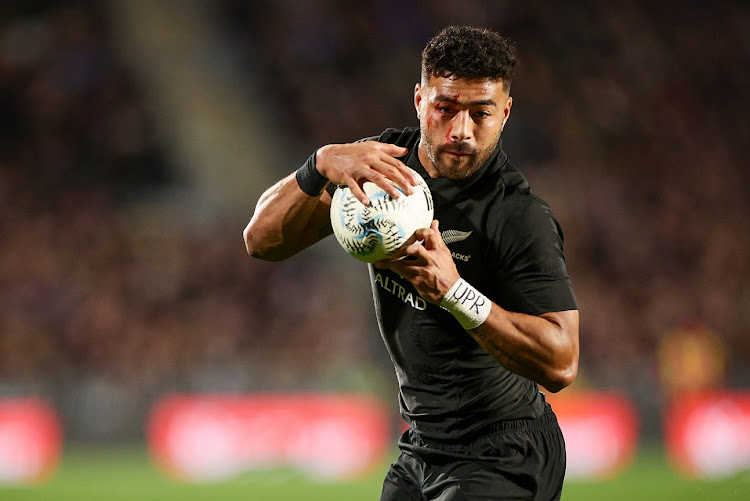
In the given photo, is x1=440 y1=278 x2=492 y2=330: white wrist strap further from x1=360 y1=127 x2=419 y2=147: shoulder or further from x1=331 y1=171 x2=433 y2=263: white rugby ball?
x1=360 y1=127 x2=419 y2=147: shoulder

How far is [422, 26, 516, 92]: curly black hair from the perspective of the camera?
3.52m

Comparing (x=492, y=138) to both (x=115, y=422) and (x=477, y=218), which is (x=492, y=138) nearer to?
(x=477, y=218)

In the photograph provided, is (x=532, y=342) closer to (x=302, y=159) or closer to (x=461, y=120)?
(x=461, y=120)

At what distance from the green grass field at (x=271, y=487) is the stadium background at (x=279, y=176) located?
102cm

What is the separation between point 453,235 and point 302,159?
12650 mm

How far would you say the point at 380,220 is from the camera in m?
3.33

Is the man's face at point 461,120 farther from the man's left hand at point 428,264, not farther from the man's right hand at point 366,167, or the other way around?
the man's left hand at point 428,264

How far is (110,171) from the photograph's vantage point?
16719 millimetres

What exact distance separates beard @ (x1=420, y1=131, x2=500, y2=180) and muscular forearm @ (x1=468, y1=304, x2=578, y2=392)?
1.83 feet

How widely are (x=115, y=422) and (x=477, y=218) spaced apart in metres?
9.37

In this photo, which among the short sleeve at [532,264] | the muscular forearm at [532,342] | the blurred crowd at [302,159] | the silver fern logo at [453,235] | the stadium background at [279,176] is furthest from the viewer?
the blurred crowd at [302,159]

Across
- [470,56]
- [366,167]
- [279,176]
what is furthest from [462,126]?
[279,176]

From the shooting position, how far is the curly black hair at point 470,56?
352 centimetres

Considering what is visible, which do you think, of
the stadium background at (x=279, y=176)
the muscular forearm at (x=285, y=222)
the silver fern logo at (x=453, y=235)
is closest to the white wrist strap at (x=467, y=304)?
the silver fern logo at (x=453, y=235)
